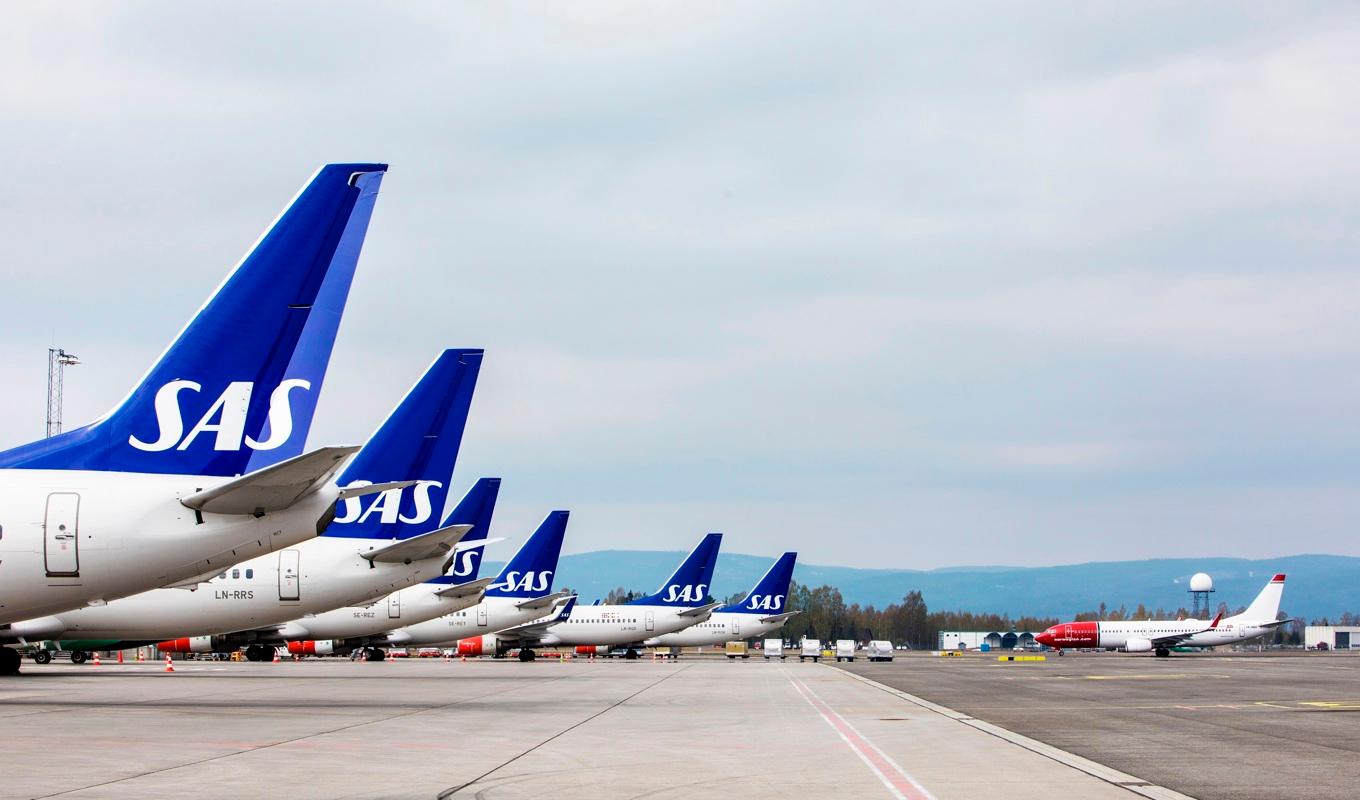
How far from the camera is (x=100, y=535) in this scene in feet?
69.4

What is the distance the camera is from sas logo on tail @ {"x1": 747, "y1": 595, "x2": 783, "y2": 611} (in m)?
105

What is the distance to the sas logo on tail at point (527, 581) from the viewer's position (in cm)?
6969

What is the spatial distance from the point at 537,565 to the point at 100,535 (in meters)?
49.5

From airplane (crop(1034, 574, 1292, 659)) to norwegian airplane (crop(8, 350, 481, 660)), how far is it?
90825 millimetres

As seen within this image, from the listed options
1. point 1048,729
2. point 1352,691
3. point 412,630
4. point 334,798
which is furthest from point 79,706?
point 412,630

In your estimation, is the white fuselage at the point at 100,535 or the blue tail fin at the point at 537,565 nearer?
the white fuselage at the point at 100,535

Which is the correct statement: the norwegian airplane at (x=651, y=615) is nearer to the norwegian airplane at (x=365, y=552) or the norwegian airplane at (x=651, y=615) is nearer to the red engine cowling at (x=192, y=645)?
the red engine cowling at (x=192, y=645)

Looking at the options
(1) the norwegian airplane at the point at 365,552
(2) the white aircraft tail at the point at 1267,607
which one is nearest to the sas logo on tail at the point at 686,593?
(1) the norwegian airplane at the point at 365,552

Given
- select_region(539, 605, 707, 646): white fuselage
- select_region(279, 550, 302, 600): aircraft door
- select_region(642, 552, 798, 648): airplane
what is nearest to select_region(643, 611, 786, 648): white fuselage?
select_region(642, 552, 798, 648): airplane

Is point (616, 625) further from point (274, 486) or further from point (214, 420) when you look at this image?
point (274, 486)

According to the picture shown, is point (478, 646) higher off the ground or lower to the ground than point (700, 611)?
lower

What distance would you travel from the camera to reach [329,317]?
78.6ft

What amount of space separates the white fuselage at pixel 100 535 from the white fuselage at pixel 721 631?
7942 cm

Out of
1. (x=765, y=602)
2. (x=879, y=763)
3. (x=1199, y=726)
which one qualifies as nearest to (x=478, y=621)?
(x=765, y=602)
